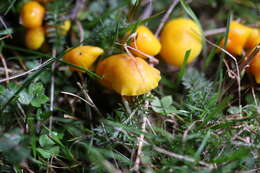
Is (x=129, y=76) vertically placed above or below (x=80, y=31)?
below

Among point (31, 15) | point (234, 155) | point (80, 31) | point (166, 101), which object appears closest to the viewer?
→ point (234, 155)

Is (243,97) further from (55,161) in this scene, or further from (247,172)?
(55,161)

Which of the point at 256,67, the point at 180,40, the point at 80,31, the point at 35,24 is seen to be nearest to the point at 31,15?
the point at 35,24

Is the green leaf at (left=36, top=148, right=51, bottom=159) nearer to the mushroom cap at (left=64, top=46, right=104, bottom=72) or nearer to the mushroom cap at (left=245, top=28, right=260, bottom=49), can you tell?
the mushroom cap at (left=64, top=46, right=104, bottom=72)

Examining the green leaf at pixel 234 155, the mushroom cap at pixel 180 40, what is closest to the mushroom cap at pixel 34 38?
the mushroom cap at pixel 180 40

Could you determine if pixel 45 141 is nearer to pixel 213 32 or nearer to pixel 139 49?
pixel 139 49

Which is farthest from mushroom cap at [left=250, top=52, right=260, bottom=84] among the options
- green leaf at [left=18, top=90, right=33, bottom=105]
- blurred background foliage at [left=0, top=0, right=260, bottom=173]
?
green leaf at [left=18, top=90, right=33, bottom=105]

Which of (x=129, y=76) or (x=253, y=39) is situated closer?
(x=129, y=76)
